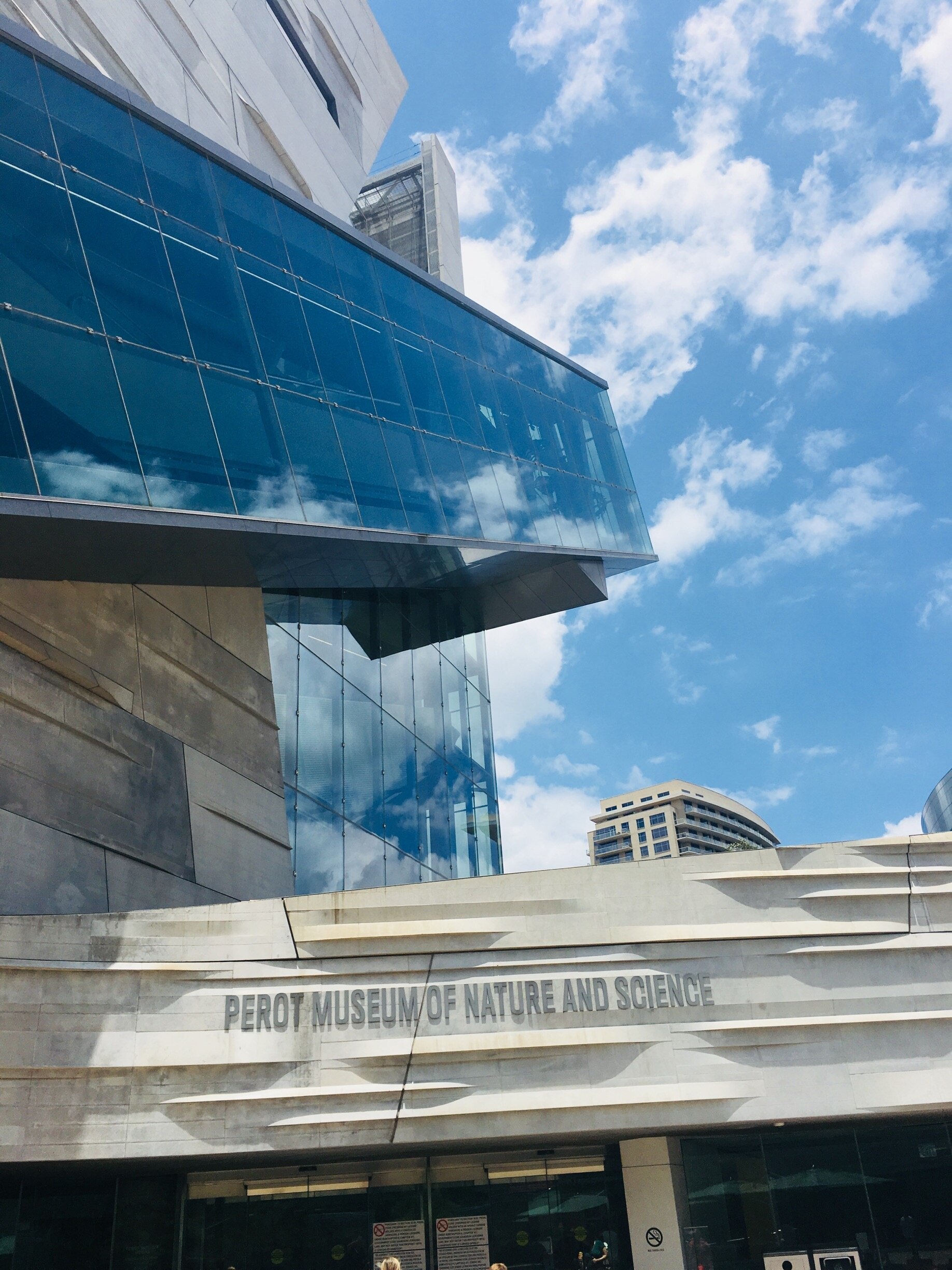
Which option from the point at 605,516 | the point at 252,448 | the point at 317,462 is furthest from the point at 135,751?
the point at 605,516

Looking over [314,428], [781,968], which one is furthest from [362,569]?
[781,968]

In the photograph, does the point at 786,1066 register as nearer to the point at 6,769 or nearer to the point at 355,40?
the point at 6,769

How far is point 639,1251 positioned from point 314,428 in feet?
47.3

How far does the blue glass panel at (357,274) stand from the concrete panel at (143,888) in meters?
12.1

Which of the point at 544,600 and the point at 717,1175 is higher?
the point at 544,600

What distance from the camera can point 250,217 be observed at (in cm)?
1994

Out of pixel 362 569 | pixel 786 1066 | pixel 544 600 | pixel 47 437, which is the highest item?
pixel 544 600

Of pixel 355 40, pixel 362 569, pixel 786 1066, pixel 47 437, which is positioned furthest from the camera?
pixel 355 40

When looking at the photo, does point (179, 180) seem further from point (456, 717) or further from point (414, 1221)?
point (414, 1221)

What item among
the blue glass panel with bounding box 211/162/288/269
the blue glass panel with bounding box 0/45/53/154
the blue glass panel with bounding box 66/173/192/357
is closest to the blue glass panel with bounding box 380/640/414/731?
the blue glass panel with bounding box 211/162/288/269

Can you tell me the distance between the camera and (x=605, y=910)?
16.6 metres

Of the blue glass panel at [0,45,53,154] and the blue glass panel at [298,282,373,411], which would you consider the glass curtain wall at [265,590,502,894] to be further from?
the blue glass panel at [0,45,53,154]

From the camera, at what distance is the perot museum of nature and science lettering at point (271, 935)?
14.4 metres

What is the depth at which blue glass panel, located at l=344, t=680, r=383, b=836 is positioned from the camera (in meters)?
23.6
